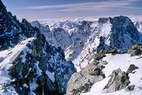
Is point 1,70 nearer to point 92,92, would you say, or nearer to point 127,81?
point 92,92

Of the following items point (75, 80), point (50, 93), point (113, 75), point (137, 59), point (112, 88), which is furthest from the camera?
point (50, 93)

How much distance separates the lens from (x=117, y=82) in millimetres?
67625

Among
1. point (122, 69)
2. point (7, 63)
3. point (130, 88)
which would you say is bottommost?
point (7, 63)

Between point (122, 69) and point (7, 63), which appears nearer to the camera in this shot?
point (122, 69)

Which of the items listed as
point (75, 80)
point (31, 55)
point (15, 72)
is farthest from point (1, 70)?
point (75, 80)

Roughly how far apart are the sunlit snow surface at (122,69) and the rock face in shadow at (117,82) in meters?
1.08

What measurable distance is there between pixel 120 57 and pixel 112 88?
2263 centimetres

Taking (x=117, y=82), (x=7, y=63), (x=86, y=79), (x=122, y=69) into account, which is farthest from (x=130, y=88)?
(x=7, y=63)

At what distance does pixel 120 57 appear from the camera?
290 ft

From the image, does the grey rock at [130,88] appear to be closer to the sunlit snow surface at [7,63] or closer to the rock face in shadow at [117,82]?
the rock face in shadow at [117,82]

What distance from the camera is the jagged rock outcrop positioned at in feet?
257

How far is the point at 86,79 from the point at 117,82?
14730mm

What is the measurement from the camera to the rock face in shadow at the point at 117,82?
65.5m

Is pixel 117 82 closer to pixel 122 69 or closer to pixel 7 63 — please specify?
pixel 122 69
